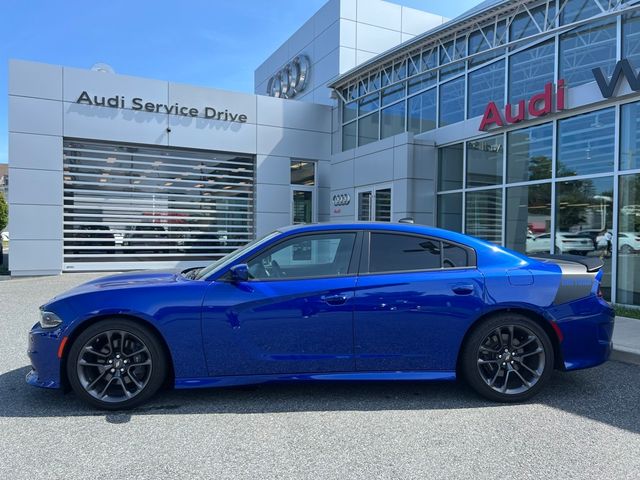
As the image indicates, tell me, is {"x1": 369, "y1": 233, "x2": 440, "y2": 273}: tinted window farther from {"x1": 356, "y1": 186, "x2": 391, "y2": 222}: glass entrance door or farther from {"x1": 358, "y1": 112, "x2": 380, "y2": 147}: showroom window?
{"x1": 358, "y1": 112, "x2": 380, "y2": 147}: showroom window

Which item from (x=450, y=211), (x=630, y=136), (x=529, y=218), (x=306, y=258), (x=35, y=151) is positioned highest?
(x=35, y=151)

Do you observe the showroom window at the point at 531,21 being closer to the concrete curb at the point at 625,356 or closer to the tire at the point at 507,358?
the concrete curb at the point at 625,356

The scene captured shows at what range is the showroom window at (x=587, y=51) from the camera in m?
8.49

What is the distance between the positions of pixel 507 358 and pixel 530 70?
799 centimetres

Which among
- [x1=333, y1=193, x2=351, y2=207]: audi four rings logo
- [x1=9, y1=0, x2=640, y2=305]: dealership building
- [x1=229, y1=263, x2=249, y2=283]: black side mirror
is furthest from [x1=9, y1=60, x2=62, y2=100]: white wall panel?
[x1=229, y1=263, x2=249, y2=283]: black side mirror

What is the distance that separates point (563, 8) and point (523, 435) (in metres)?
8.98

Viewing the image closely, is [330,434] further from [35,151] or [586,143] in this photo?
[35,151]

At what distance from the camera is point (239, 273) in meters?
3.79

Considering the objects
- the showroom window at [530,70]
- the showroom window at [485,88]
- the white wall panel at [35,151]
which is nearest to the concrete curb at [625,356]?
the showroom window at [530,70]

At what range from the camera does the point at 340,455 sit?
3.06 meters

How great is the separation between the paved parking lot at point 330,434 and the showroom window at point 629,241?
166 inches

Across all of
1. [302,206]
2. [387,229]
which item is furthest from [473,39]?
[387,229]

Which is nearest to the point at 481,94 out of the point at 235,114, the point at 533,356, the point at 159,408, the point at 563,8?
the point at 563,8

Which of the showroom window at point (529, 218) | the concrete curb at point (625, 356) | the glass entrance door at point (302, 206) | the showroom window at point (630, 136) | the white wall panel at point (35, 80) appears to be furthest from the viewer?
the glass entrance door at point (302, 206)
